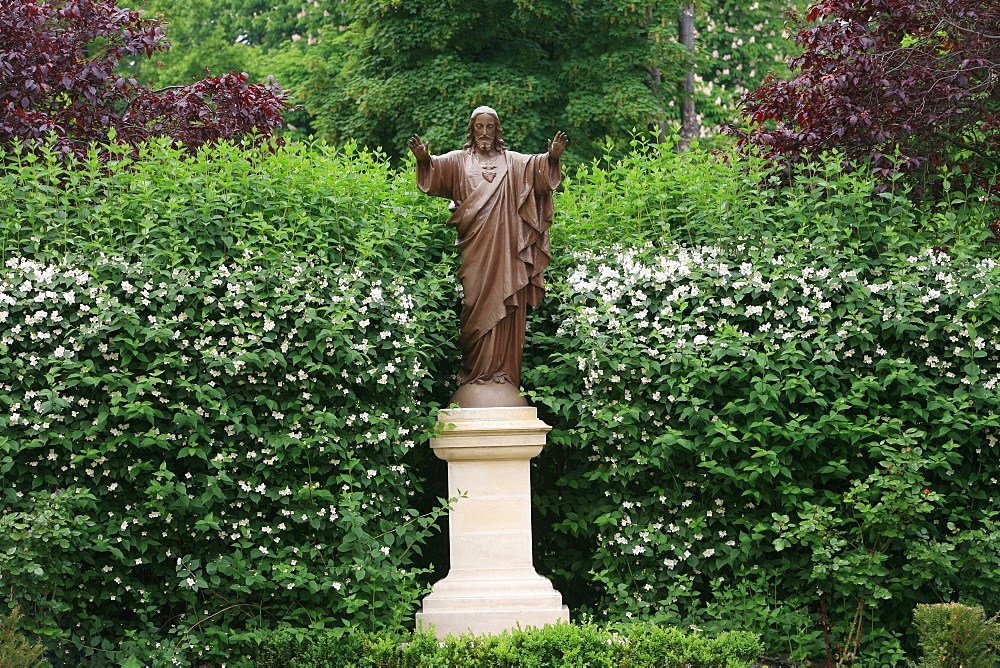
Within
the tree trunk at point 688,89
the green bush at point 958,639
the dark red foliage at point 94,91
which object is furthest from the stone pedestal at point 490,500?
the tree trunk at point 688,89

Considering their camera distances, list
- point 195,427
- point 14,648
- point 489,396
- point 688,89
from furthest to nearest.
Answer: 1. point 688,89
2. point 489,396
3. point 195,427
4. point 14,648

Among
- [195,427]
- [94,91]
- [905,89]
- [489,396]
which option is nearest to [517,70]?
[94,91]

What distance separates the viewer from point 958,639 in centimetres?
515

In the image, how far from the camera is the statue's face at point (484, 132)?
276 inches

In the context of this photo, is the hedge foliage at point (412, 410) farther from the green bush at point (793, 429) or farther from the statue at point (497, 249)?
the statue at point (497, 249)

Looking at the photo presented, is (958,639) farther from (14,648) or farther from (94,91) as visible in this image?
(94,91)

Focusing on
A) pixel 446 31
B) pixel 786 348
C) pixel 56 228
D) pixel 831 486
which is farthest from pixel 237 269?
pixel 446 31

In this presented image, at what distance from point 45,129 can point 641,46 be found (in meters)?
7.69

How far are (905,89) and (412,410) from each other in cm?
431

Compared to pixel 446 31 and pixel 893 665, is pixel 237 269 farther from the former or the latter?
pixel 446 31

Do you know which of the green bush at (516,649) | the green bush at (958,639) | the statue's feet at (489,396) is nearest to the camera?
the green bush at (958,639)

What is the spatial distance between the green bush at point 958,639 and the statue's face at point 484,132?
147 inches

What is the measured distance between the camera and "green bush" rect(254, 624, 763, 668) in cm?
571

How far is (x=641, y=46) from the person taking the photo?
44.3ft
